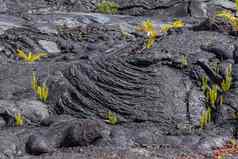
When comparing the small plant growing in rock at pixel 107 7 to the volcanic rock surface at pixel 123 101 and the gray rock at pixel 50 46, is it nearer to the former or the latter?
the gray rock at pixel 50 46

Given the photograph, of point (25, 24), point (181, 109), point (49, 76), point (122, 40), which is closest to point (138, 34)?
point (122, 40)

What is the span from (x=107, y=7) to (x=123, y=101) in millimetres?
7371

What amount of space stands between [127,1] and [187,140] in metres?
8.99

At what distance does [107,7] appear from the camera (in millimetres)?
15117

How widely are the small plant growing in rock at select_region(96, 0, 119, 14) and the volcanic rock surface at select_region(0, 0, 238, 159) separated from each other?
13.7ft

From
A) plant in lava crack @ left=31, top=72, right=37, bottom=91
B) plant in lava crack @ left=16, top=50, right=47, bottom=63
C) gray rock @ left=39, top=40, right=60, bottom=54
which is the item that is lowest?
plant in lava crack @ left=31, top=72, right=37, bottom=91

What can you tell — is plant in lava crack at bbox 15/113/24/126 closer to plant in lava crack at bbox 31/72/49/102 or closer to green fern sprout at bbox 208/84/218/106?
plant in lava crack at bbox 31/72/49/102

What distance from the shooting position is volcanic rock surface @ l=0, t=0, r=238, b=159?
7141mm

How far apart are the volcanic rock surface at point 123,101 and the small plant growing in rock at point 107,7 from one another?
4.17m

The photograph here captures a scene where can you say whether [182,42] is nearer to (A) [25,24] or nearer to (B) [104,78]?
(B) [104,78]

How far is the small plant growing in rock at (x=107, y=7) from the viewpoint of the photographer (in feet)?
49.2

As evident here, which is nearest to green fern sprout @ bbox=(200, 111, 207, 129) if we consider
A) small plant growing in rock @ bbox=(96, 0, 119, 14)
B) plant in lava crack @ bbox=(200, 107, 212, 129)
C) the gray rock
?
plant in lava crack @ bbox=(200, 107, 212, 129)

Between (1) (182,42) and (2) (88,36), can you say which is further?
(2) (88,36)

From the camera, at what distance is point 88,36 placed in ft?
39.8
